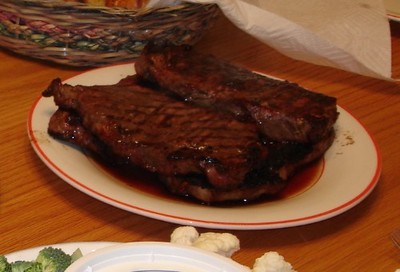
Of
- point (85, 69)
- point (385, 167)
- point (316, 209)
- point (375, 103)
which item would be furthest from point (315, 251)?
point (85, 69)

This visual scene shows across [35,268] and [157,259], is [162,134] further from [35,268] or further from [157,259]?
[157,259]

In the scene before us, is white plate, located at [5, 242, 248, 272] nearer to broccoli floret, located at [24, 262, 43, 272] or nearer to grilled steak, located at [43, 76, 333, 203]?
broccoli floret, located at [24, 262, 43, 272]

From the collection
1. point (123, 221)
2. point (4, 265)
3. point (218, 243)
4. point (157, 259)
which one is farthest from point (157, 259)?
point (123, 221)

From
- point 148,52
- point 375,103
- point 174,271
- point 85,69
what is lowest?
point 375,103

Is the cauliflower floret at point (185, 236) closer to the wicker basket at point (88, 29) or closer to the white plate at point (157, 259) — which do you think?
the white plate at point (157, 259)

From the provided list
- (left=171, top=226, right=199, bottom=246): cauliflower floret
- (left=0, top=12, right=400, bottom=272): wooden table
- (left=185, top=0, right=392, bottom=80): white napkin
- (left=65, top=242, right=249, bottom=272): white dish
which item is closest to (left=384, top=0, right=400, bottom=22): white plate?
(left=185, top=0, right=392, bottom=80): white napkin

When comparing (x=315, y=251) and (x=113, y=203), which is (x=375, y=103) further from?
(x=113, y=203)
